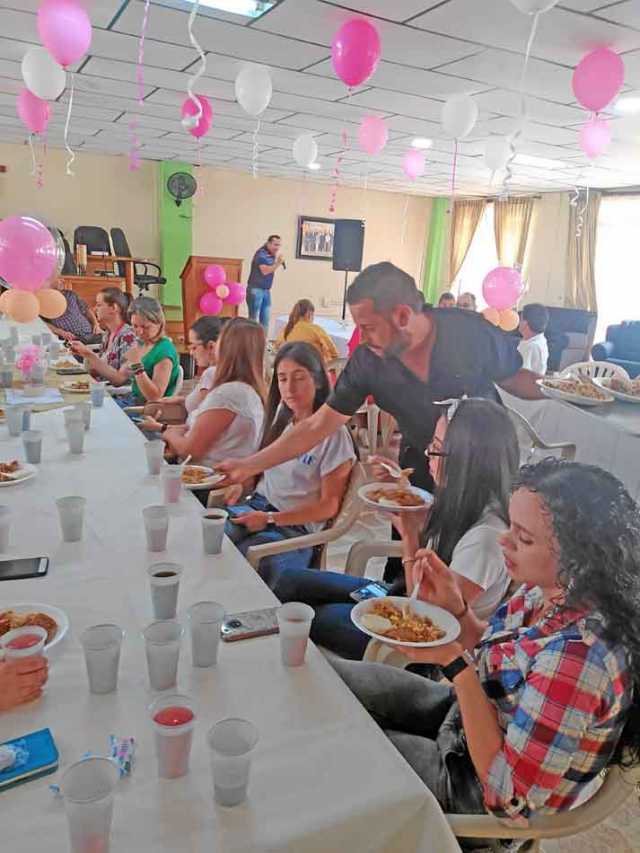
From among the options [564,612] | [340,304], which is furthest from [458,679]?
[340,304]

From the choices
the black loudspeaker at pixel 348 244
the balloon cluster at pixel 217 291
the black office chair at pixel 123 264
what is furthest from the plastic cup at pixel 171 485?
the black office chair at pixel 123 264

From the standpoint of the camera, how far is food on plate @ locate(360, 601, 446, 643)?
1.27m

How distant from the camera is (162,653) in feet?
3.49

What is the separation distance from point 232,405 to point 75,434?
24.7 inches

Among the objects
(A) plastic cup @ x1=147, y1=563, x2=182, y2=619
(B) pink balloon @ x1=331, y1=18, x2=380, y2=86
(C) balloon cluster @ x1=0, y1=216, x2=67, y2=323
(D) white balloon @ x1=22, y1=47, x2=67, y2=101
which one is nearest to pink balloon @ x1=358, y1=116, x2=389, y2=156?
(B) pink balloon @ x1=331, y1=18, x2=380, y2=86

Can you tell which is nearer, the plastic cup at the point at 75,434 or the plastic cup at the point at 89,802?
the plastic cup at the point at 89,802

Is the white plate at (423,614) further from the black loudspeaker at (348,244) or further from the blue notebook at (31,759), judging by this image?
the black loudspeaker at (348,244)

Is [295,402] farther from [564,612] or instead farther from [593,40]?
[593,40]

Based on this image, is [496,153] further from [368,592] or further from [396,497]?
[368,592]

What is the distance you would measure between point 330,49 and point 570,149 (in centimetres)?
348

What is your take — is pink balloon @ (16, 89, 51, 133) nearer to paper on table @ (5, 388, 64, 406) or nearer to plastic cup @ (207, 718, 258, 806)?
paper on table @ (5, 388, 64, 406)

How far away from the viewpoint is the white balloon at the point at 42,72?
3652mm

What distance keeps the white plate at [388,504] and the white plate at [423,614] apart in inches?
24.3

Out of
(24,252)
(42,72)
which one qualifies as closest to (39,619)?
(24,252)
